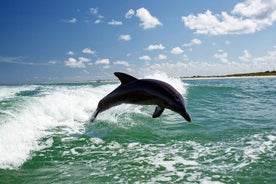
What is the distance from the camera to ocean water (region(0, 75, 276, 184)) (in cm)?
594

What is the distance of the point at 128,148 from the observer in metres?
7.94

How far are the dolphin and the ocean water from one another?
2896 millimetres

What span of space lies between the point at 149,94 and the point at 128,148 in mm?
5329

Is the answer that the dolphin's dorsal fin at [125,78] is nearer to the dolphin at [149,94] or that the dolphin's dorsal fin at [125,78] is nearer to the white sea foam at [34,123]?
the dolphin at [149,94]

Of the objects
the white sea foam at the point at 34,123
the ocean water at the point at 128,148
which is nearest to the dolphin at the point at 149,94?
the ocean water at the point at 128,148

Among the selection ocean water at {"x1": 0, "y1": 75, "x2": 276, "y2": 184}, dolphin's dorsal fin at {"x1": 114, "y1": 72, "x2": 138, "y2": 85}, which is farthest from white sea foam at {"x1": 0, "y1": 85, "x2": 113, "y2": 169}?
dolphin's dorsal fin at {"x1": 114, "y1": 72, "x2": 138, "y2": 85}

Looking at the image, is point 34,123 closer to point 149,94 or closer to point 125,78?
point 125,78

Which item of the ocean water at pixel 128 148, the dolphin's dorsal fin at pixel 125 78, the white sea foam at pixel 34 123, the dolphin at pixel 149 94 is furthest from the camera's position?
the white sea foam at pixel 34 123

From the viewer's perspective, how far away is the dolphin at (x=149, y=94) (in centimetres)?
272

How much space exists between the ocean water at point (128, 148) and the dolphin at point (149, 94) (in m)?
2.90

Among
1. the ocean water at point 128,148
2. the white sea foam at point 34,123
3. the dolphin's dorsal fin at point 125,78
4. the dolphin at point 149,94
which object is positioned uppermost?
the dolphin's dorsal fin at point 125,78

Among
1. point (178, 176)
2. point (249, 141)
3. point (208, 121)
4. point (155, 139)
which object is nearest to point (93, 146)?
point (155, 139)

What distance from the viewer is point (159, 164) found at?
255 inches

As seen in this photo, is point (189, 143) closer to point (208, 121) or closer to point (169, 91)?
point (208, 121)
